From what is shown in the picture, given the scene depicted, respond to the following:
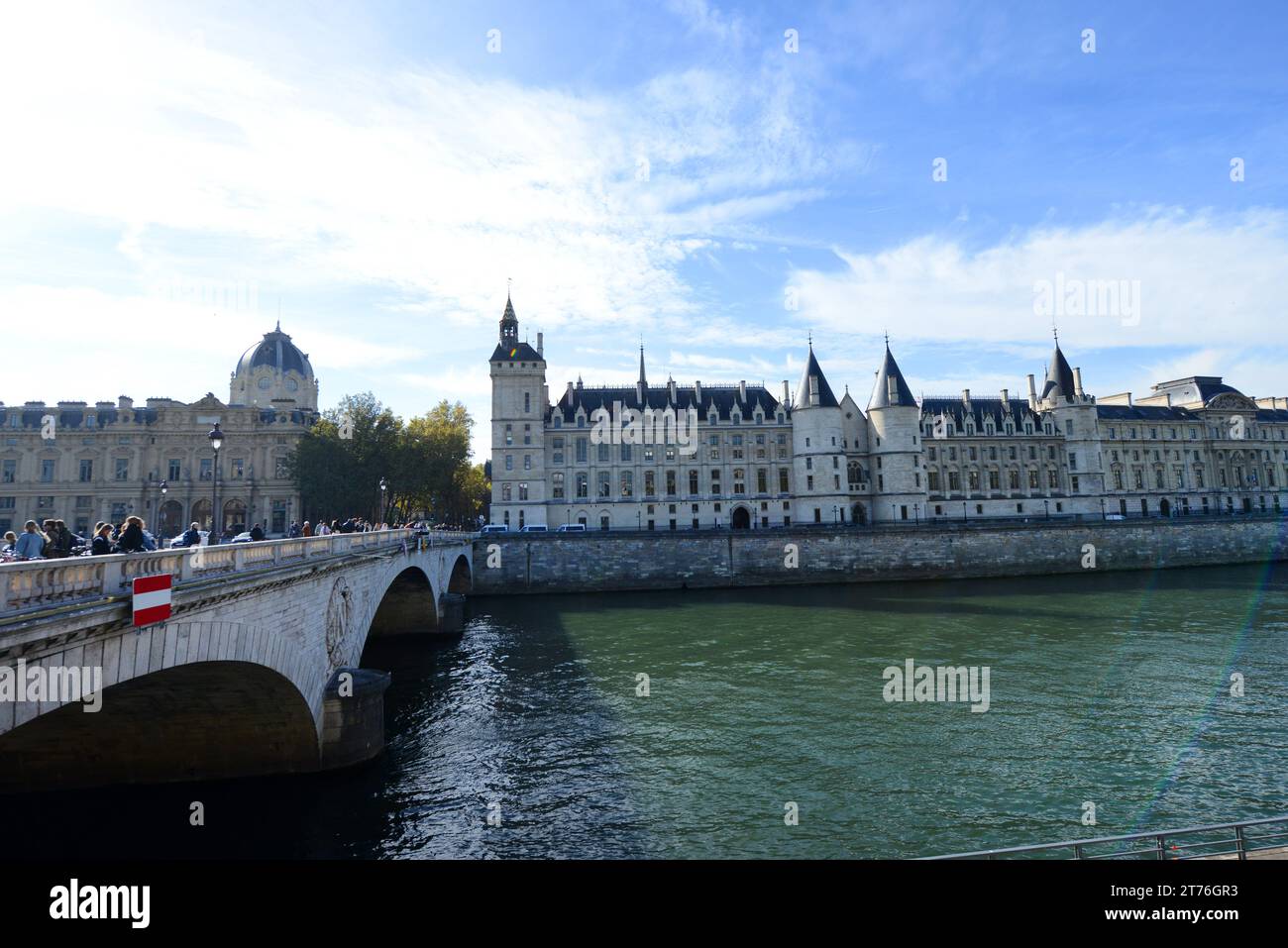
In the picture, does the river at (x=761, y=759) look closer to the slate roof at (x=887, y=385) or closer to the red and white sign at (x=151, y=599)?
the red and white sign at (x=151, y=599)

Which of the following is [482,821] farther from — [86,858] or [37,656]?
[37,656]

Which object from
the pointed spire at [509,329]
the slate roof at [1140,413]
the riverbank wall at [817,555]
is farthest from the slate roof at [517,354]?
the slate roof at [1140,413]

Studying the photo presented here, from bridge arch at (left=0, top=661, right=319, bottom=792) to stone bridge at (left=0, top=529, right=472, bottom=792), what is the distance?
0.03 metres

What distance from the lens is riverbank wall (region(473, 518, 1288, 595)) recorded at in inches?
2135

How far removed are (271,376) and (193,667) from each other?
281ft

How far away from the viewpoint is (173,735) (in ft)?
45.2

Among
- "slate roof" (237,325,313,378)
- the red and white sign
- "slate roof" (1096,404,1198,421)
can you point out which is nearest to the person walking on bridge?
the red and white sign

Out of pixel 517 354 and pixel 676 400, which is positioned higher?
pixel 517 354

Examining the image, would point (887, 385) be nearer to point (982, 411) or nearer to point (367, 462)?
point (982, 411)

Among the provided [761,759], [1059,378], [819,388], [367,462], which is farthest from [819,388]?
[761,759]

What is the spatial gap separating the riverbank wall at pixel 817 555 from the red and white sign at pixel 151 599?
45712mm
